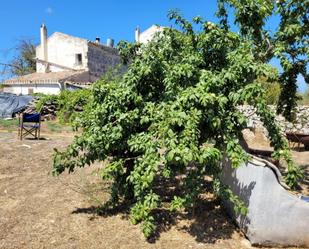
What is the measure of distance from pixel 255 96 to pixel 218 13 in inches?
130

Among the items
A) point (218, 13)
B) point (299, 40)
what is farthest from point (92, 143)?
point (299, 40)

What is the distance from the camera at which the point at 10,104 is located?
2247cm

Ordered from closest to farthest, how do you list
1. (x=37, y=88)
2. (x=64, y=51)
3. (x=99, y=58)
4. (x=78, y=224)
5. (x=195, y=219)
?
1. (x=78, y=224)
2. (x=195, y=219)
3. (x=37, y=88)
4. (x=64, y=51)
5. (x=99, y=58)

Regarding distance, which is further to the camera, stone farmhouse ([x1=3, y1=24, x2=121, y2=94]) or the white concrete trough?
stone farmhouse ([x1=3, y1=24, x2=121, y2=94])

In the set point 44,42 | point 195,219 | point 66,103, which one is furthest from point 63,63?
point 195,219

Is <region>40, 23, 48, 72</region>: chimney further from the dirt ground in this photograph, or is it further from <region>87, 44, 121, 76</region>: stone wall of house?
the dirt ground

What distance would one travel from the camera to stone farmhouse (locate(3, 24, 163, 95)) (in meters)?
30.2

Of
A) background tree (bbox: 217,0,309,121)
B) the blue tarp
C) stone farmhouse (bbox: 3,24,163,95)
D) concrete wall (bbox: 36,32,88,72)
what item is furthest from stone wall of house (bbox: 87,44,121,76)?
background tree (bbox: 217,0,309,121)

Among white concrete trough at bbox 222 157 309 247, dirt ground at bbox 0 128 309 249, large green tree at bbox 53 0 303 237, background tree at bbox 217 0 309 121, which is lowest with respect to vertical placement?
dirt ground at bbox 0 128 309 249

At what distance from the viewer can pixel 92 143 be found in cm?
519

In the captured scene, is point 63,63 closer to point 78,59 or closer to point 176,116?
point 78,59

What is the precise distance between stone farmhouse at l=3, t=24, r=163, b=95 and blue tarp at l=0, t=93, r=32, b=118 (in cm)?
600

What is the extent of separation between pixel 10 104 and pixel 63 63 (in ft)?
44.7

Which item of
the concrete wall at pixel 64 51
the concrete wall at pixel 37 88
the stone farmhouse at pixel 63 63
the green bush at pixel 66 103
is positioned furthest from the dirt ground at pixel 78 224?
the concrete wall at pixel 64 51
